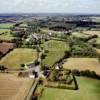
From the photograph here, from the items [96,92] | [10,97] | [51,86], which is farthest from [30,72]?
[96,92]

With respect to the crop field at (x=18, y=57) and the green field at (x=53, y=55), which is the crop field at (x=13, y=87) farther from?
the green field at (x=53, y=55)

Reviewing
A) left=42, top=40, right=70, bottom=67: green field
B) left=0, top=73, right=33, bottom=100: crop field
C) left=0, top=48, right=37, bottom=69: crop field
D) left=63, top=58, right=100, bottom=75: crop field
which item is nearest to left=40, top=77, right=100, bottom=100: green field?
left=0, top=73, right=33, bottom=100: crop field

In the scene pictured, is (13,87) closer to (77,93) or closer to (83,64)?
(77,93)

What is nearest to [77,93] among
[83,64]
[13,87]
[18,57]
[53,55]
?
[13,87]

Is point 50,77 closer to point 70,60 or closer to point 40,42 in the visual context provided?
point 70,60

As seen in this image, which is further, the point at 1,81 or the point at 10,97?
the point at 1,81

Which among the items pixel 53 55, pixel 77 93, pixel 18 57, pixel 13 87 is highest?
pixel 77 93
